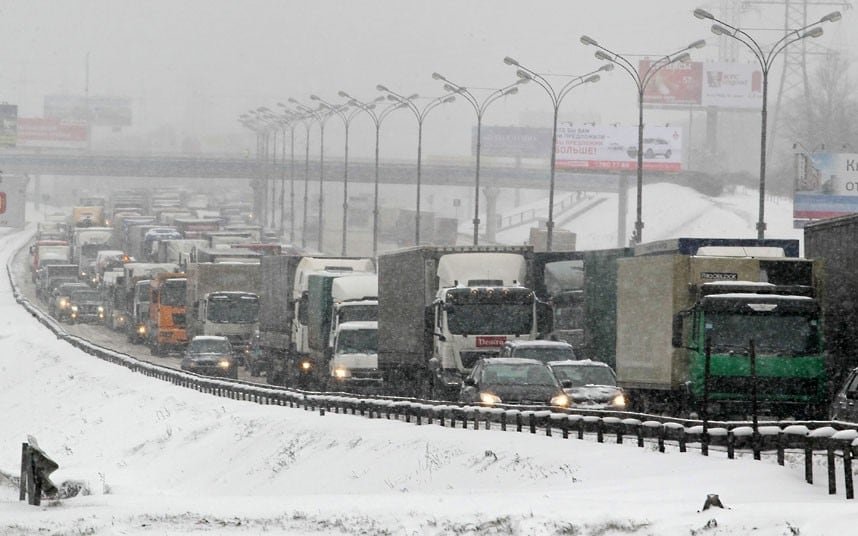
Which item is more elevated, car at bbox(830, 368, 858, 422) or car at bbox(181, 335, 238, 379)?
car at bbox(830, 368, 858, 422)

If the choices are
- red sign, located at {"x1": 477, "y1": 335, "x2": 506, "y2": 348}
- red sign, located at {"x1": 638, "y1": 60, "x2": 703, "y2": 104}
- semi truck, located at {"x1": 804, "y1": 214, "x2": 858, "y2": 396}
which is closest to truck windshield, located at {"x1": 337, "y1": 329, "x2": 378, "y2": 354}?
red sign, located at {"x1": 477, "y1": 335, "x2": 506, "y2": 348}

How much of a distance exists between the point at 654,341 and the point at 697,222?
93989 millimetres

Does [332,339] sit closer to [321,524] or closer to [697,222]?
[321,524]

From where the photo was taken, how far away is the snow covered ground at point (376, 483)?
15969mm

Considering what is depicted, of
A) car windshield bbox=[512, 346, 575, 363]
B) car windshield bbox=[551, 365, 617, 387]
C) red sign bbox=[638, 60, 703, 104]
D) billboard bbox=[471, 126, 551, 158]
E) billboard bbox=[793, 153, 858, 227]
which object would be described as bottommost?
car windshield bbox=[551, 365, 617, 387]

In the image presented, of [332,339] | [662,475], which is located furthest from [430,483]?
[332,339]

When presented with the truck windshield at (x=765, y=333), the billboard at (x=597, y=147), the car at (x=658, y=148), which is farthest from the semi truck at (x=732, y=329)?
the car at (x=658, y=148)

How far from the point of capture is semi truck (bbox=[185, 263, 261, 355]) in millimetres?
56406

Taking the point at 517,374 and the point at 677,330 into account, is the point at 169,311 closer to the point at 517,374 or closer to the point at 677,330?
the point at 517,374

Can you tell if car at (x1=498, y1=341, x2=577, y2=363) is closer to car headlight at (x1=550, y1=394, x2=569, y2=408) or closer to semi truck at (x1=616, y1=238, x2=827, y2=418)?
car headlight at (x1=550, y1=394, x2=569, y2=408)

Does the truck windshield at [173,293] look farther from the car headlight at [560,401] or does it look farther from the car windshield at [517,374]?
the car headlight at [560,401]

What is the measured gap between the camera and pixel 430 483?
2406 cm

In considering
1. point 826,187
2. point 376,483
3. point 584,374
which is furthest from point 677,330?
point 826,187

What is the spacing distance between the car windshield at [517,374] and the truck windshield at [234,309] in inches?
1097
